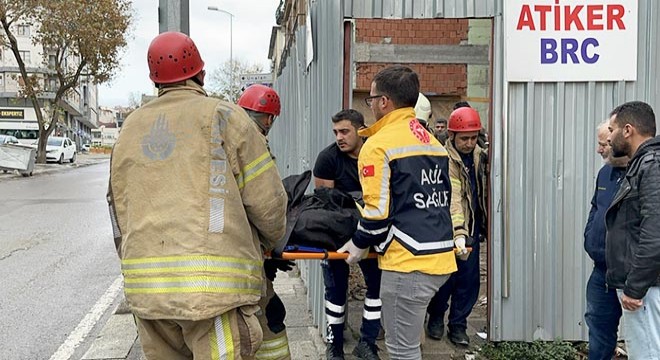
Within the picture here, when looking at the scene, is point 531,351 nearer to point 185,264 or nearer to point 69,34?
point 185,264

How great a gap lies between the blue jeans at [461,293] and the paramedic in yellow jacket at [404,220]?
5.81 feet

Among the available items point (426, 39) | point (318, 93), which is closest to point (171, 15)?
point (318, 93)

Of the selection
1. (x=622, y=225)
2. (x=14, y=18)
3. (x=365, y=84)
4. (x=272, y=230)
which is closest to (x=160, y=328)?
(x=272, y=230)

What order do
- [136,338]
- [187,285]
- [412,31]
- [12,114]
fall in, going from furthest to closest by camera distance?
[12,114] < [412,31] < [136,338] < [187,285]

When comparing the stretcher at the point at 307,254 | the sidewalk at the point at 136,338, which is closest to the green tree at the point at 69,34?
the sidewalk at the point at 136,338

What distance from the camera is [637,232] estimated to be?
10.8ft

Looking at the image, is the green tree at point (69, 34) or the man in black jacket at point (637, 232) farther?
the green tree at point (69, 34)

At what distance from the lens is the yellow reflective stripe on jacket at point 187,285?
2672mm

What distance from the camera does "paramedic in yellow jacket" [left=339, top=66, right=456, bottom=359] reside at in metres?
3.36

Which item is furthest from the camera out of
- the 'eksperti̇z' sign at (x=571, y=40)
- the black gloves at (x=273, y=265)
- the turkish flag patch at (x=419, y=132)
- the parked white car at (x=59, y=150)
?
the parked white car at (x=59, y=150)

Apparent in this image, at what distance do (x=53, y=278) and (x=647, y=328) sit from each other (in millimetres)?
7017

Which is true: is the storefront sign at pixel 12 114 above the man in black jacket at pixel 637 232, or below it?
above

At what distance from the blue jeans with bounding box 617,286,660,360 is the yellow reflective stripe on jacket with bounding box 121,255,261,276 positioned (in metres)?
2.09

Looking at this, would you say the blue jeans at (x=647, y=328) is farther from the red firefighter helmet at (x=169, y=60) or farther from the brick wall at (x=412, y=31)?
the brick wall at (x=412, y=31)
